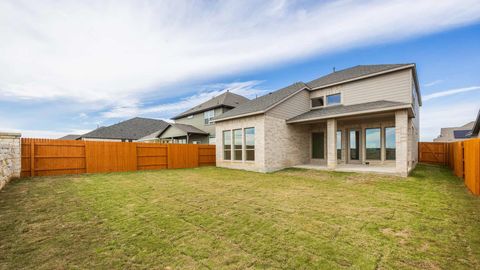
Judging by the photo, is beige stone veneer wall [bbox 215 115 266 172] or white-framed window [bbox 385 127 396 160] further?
beige stone veneer wall [bbox 215 115 266 172]

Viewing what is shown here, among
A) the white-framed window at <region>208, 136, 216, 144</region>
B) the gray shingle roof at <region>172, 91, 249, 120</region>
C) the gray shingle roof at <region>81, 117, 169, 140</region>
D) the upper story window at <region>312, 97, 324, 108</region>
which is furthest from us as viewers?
the gray shingle roof at <region>81, 117, 169, 140</region>

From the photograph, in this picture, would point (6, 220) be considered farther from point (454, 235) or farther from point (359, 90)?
point (359, 90)

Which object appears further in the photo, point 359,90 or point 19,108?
point 19,108

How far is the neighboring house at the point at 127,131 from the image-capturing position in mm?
26500

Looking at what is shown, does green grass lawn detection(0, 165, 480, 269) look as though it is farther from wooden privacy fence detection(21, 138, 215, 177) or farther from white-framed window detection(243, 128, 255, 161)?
white-framed window detection(243, 128, 255, 161)

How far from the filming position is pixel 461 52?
39.3ft

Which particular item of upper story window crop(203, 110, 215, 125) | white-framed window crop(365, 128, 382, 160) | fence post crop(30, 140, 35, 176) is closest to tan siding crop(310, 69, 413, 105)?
white-framed window crop(365, 128, 382, 160)

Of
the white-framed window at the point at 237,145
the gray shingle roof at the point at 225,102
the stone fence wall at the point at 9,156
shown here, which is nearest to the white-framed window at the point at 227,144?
the white-framed window at the point at 237,145

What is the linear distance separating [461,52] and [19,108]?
34.4 metres

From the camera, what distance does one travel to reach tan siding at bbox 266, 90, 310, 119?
13.0 m

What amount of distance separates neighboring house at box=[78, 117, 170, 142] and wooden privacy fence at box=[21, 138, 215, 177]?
34.0ft

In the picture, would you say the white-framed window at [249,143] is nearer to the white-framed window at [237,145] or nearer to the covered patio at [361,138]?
the white-framed window at [237,145]

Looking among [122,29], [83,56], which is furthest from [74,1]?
[83,56]

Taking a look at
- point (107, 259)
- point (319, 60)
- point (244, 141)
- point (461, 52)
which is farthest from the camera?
point (319, 60)
